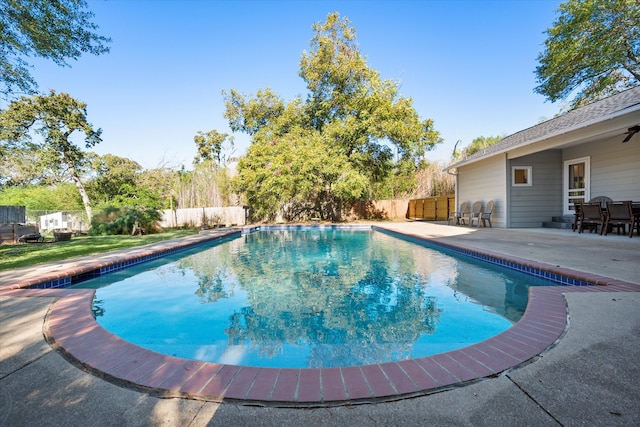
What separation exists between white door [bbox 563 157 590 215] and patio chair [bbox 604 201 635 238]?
211 cm

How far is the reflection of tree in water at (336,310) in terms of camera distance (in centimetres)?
281

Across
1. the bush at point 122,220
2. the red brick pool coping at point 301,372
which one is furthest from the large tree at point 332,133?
the red brick pool coping at point 301,372

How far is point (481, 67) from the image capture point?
1520 cm

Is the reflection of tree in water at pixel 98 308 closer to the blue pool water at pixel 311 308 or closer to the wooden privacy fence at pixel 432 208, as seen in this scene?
the blue pool water at pixel 311 308

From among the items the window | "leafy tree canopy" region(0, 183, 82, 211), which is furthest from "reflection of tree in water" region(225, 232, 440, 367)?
"leafy tree canopy" region(0, 183, 82, 211)

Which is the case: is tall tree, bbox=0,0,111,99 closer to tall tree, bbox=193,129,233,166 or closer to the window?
the window

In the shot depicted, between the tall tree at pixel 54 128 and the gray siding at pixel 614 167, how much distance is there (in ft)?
76.4

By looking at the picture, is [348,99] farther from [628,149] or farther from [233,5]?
[628,149]

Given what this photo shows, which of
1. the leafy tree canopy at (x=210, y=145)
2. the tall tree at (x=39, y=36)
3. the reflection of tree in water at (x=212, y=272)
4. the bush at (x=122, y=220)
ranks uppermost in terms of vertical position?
the leafy tree canopy at (x=210, y=145)

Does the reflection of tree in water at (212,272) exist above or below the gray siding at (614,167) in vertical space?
below

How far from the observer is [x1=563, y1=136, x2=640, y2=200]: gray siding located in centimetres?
809

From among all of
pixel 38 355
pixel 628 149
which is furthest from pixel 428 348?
pixel 628 149

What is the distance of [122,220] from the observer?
12758 mm

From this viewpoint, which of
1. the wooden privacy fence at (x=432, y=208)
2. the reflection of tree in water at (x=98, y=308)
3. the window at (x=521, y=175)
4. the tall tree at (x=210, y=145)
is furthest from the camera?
the tall tree at (x=210, y=145)
